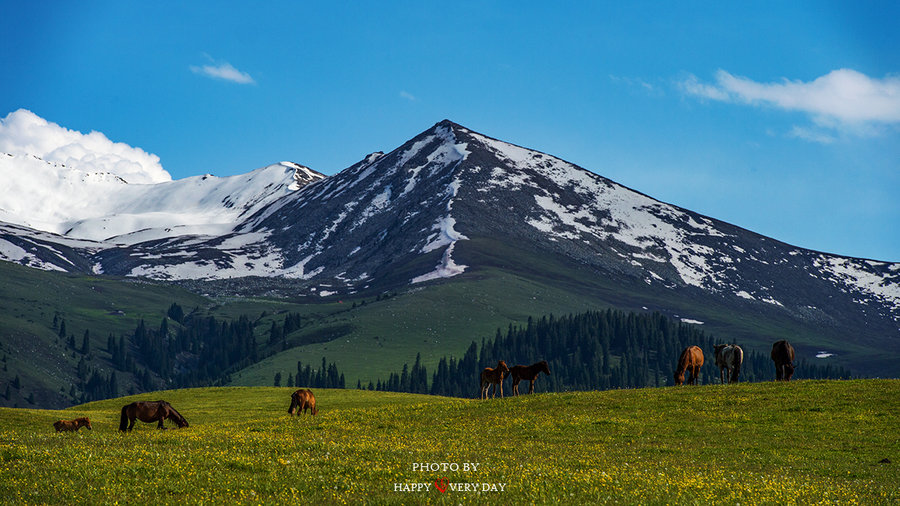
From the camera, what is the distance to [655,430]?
40875 millimetres

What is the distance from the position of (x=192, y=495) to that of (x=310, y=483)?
3172 millimetres

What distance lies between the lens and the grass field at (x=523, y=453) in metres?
21.5

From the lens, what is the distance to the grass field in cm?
2152

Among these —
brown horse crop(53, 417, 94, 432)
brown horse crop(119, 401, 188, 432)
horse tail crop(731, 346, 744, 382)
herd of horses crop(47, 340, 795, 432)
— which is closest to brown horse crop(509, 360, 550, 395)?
herd of horses crop(47, 340, 795, 432)

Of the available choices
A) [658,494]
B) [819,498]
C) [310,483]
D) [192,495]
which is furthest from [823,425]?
[192,495]

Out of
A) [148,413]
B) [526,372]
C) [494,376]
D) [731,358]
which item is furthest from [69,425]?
[731,358]

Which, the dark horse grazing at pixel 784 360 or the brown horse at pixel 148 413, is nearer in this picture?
the brown horse at pixel 148 413

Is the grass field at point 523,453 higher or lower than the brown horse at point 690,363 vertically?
lower

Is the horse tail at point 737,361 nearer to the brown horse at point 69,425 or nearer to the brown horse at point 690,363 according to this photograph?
the brown horse at point 690,363

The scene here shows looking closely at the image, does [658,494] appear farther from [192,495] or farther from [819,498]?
[192,495]

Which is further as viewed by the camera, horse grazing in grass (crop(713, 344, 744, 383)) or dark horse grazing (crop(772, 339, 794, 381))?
horse grazing in grass (crop(713, 344, 744, 383))

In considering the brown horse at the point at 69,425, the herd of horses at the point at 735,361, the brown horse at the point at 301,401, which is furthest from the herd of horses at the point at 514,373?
the brown horse at the point at 69,425

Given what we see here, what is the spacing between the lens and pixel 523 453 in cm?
3200

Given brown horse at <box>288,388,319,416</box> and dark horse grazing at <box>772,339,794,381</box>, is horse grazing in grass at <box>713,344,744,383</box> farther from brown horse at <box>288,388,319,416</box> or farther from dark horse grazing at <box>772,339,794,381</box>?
brown horse at <box>288,388,319,416</box>
